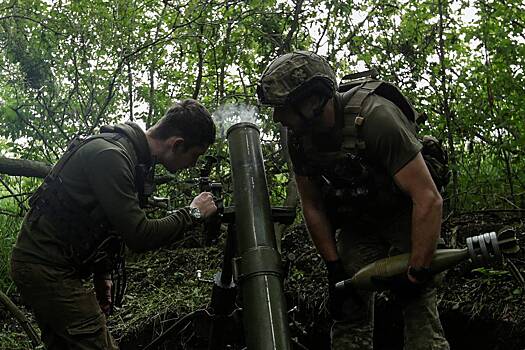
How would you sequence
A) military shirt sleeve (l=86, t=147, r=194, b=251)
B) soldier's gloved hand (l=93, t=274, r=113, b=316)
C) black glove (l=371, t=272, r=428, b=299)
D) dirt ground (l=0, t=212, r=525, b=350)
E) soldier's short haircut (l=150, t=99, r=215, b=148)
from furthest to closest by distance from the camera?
dirt ground (l=0, t=212, r=525, b=350) < soldier's gloved hand (l=93, t=274, r=113, b=316) < soldier's short haircut (l=150, t=99, r=215, b=148) < black glove (l=371, t=272, r=428, b=299) < military shirt sleeve (l=86, t=147, r=194, b=251)

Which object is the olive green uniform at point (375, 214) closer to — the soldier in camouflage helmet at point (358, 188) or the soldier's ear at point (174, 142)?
the soldier in camouflage helmet at point (358, 188)

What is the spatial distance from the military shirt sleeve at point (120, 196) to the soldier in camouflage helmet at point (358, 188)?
815mm

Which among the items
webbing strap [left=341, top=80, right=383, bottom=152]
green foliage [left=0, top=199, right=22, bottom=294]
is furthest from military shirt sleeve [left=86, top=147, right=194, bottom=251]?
green foliage [left=0, top=199, right=22, bottom=294]

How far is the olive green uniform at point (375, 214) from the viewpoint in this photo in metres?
2.83

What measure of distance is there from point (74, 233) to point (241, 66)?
411 centimetres

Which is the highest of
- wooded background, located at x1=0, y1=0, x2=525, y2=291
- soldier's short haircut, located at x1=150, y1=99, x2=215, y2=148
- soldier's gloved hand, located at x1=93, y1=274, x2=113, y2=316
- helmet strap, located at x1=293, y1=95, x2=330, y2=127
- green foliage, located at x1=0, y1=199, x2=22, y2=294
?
wooded background, located at x1=0, y1=0, x2=525, y2=291

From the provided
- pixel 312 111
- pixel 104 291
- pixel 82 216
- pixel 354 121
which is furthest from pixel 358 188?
pixel 104 291

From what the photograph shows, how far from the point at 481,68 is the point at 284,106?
3.10 m

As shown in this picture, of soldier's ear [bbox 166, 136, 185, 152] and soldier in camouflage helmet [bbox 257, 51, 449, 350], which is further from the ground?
soldier's ear [bbox 166, 136, 185, 152]

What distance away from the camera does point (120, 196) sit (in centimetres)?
274

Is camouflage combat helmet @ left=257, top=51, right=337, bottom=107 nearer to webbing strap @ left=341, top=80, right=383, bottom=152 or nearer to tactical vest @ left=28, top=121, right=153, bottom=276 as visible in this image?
webbing strap @ left=341, top=80, right=383, bottom=152

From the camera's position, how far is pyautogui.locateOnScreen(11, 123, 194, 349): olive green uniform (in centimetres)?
278

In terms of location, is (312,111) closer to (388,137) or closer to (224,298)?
(388,137)

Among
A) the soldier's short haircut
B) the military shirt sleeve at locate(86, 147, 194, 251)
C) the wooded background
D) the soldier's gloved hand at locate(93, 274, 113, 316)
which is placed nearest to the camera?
the military shirt sleeve at locate(86, 147, 194, 251)
